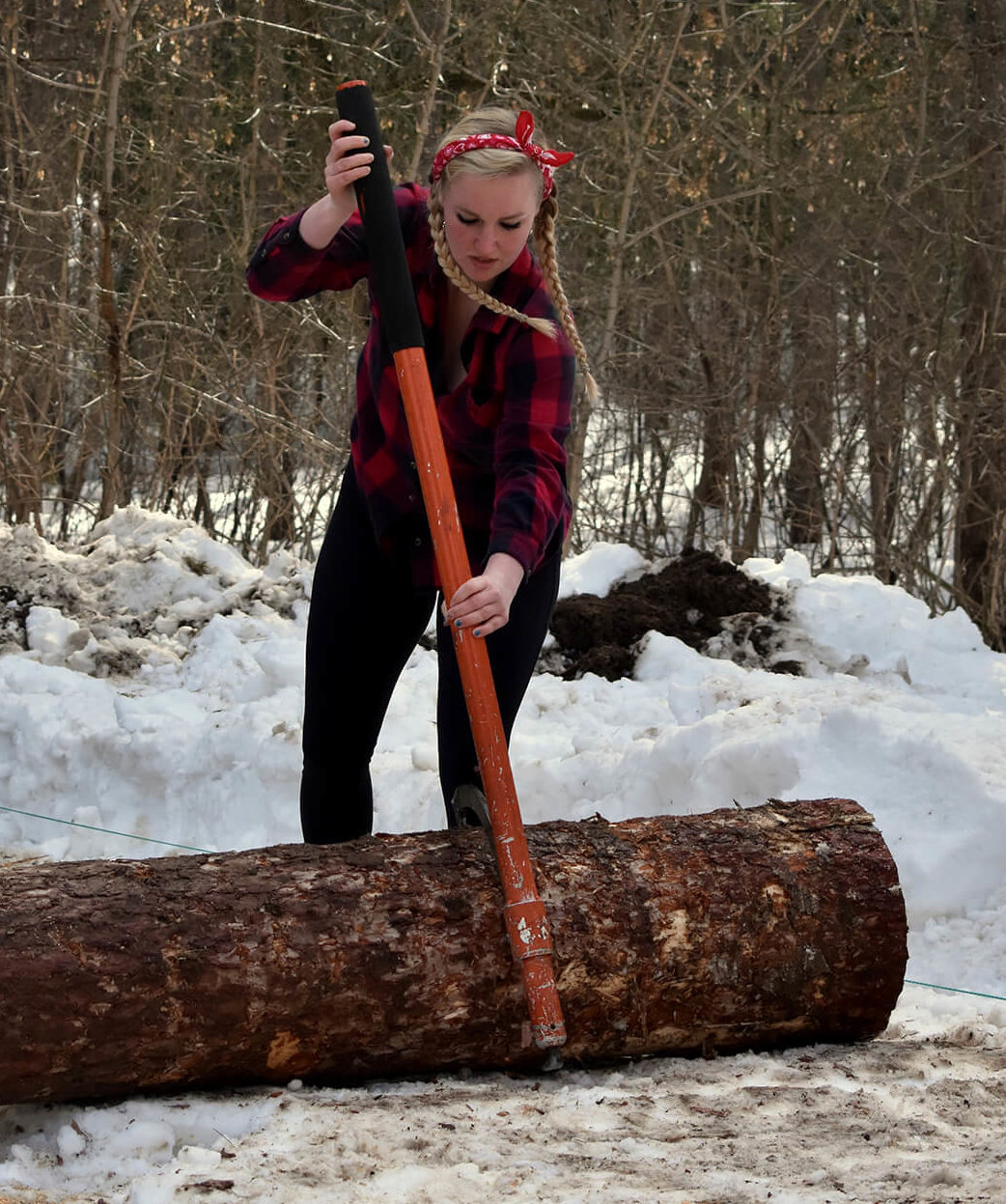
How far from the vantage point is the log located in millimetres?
2361

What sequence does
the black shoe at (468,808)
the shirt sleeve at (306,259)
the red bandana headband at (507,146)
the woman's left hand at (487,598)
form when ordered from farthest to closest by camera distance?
the black shoe at (468,808)
the shirt sleeve at (306,259)
the red bandana headband at (507,146)
the woman's left hand at (487,598)

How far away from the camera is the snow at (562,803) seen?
2062 millimetres

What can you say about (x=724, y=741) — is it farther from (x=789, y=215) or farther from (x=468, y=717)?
(x=789, y=215)

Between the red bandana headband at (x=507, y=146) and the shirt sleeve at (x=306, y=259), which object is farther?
the shirt sleeve at (x=306, y=259)

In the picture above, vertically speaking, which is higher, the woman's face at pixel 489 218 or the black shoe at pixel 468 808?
Result: the woman's face at pixel 489 218

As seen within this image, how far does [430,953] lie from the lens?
2.54 m

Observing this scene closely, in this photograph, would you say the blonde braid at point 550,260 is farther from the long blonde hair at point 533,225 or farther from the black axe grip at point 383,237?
the black axe grip at point 383,237

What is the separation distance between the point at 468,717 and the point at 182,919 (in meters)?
0.68

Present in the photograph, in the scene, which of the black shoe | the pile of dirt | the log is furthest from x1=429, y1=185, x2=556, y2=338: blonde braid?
the pile of dirt

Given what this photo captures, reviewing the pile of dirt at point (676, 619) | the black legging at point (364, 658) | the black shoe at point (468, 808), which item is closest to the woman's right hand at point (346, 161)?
the black legging at point (364, 658)

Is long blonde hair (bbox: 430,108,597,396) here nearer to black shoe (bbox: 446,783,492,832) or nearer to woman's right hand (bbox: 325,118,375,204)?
woman's right hand (bbox: 325,118,375,204)

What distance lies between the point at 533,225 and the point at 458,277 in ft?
0.87

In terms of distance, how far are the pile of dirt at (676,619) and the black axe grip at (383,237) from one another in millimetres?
3032

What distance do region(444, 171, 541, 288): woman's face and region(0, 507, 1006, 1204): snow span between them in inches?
60.6
